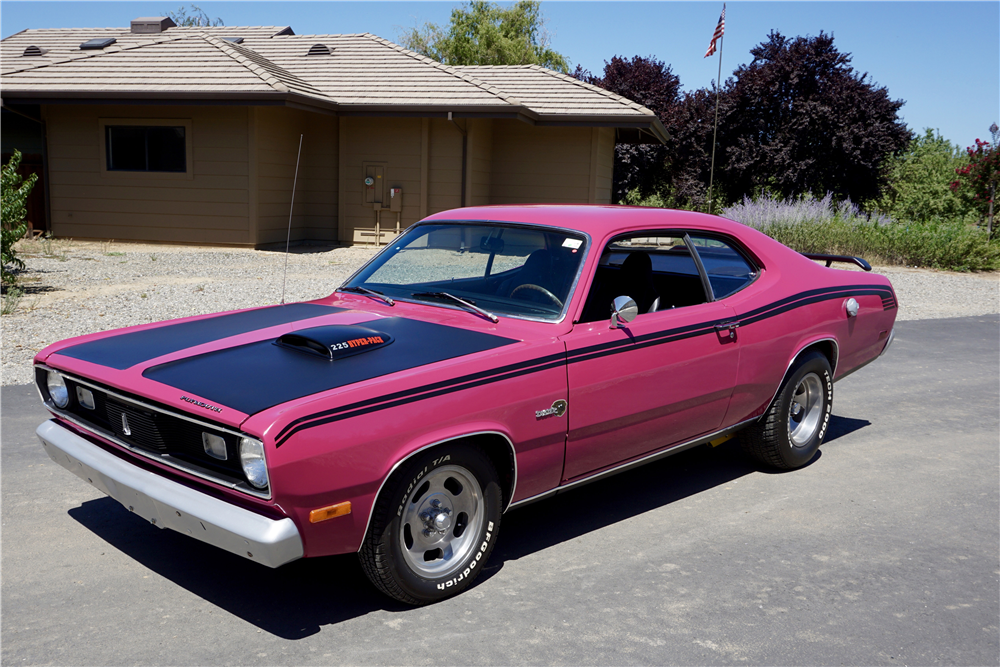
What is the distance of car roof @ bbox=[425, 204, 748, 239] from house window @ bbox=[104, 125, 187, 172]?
15914mm

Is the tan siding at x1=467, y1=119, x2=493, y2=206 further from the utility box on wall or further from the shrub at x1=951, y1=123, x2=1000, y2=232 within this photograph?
the shrub at x1=951, y1=123, x2=1000, y2=232

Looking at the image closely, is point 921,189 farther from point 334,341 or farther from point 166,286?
point 334,341

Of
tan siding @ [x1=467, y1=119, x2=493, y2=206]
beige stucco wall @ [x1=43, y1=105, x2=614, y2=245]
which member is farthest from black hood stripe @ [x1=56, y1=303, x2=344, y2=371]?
tan siding @ [x1=467, y1=119, x2=493, y2=206]

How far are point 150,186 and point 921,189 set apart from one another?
37518 millimetres

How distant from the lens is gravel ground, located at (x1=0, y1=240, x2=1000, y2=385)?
9.38 metres

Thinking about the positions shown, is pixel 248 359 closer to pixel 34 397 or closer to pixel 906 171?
pixel 34 397

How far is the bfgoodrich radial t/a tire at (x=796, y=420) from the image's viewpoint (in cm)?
513

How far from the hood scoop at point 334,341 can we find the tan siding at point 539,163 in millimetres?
17325

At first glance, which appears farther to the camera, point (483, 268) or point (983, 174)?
point (983, 174)

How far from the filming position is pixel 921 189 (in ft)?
137

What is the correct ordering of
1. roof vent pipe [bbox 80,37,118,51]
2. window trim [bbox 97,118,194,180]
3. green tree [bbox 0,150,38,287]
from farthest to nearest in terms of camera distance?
roof vent pipe [bbox 80,37,118,51] → window trim [bbox 97,118,194,180] → green tree [bbox 0,150,38,287]

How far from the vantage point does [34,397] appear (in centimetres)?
648

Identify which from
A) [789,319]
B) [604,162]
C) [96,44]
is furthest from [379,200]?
[789,319]

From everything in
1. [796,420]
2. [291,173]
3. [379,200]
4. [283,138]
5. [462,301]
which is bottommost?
[796,420]
